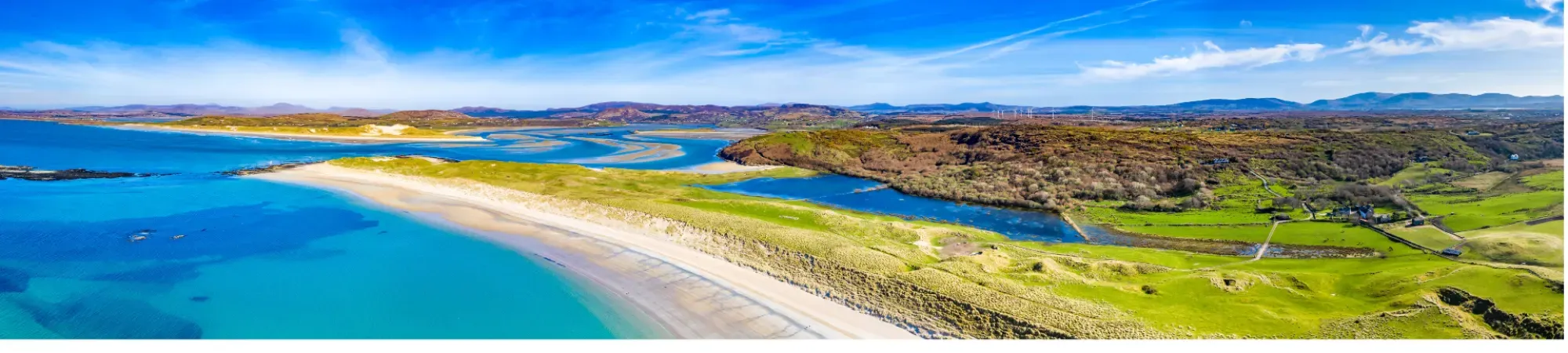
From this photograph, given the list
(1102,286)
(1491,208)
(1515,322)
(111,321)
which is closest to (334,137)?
(111,321)

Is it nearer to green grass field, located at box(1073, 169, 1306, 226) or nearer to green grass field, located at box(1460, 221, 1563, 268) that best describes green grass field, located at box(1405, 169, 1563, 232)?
green grass field, located at box(1460, 221, 1563, 268)

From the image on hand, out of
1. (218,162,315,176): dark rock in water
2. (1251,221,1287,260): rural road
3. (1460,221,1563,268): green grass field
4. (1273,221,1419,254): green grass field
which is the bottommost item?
(1251,221,1287,260): rural road

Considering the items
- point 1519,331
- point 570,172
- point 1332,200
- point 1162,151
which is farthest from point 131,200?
point 1162,151

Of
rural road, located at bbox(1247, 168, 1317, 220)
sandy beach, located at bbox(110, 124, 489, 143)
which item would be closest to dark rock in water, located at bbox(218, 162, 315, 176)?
sandy beach, located at bbox(110, 124, 489, 143)

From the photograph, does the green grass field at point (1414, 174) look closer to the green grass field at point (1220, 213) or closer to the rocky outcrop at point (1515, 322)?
the green grass field at point (1220, 213)

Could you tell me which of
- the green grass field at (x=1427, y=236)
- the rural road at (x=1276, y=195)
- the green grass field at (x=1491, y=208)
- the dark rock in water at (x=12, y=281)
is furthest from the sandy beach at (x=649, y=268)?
the rural road at (x=1276, y=195)

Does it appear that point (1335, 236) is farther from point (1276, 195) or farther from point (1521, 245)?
point (1276, 195)

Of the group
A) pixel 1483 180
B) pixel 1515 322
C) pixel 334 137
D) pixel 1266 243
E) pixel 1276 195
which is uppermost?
pixel 1483 180
